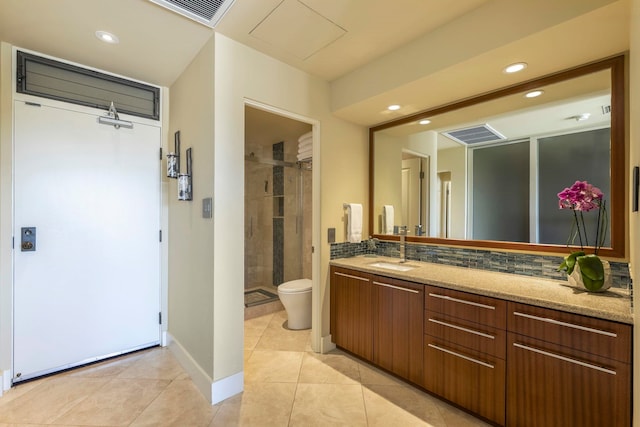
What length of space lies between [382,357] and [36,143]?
3.15m

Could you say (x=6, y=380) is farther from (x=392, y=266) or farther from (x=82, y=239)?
(x=392, y=266)

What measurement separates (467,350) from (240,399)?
1.54 m

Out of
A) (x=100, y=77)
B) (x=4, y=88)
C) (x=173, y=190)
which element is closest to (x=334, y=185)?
(x=173, y=190)

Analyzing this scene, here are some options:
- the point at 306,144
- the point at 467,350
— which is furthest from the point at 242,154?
the point at 467,350

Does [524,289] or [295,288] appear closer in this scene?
[524,289]

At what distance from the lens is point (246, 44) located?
202 centimetres

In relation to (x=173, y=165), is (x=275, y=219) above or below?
below

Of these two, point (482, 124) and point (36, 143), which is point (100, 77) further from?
point (482, 124)

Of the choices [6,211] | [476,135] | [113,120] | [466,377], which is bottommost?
[466,377]

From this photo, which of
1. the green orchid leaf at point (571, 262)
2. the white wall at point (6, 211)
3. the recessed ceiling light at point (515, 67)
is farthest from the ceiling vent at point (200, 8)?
the green orchid leaf at point (571, 262)

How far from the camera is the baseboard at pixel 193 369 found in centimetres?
189

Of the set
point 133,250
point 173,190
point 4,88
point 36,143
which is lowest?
point 133,250

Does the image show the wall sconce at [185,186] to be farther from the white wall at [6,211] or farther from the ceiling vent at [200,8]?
the white wall at [6,211]

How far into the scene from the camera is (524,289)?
1.60 meters
